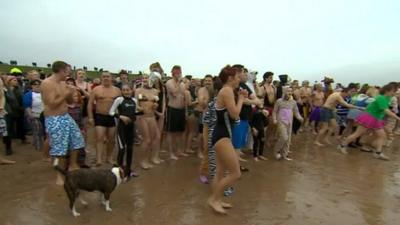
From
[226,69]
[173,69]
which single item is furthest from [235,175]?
[173,69]

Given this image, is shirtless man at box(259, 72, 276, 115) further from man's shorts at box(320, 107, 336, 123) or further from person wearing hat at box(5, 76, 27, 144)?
person wearing hat at box(5, 76, 27, 144)

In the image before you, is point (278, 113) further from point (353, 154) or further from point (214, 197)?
point (214, 197)

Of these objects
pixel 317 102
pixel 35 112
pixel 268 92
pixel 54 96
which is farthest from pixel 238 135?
pixel 317 102

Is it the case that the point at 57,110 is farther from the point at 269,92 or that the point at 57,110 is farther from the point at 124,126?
the point at 269,92

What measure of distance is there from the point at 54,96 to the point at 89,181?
161 cm

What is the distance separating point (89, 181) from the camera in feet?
15.8

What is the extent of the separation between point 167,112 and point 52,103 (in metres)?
2.78

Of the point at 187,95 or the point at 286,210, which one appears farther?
the point at 187,95

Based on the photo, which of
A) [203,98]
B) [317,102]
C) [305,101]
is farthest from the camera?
[305,101]

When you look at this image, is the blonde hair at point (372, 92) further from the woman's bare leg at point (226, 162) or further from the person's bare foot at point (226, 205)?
the woman's bare leg at point (226, 162)

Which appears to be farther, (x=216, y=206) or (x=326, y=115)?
(x=326, y=115)

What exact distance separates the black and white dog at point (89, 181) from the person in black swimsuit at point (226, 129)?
53.0 inches

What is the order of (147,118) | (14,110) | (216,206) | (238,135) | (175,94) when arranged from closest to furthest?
(216,206) < (238,135) < (147,118) < (175,94) < (14,110)

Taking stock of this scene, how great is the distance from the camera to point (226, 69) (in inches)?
201
